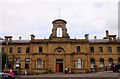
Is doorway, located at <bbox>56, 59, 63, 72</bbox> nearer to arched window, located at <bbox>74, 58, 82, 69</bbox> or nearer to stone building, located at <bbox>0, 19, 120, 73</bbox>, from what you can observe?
stone building, located at <bbox>0, 19, 120, 73</bbox>

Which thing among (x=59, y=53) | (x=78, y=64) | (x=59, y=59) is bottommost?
(x=78, y=64)

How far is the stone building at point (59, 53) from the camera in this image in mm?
56406

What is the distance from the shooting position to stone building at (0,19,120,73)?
56406 millimetres

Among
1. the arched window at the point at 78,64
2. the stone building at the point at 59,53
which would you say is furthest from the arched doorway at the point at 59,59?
the arched window at the point at 78,64

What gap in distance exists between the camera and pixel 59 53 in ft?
186

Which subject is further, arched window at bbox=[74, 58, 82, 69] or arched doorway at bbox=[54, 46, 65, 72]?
arched doorway at bbox=[54, 46, 65, 72]

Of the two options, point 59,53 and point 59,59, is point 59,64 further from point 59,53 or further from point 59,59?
point 59,53

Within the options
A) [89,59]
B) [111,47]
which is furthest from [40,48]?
[111,47]

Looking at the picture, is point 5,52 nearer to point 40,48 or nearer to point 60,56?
point 40,48

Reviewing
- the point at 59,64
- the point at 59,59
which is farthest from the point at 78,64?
the point at 59,59

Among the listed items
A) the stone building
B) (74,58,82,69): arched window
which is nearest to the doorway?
the stone building

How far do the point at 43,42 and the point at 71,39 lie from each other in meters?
6.16

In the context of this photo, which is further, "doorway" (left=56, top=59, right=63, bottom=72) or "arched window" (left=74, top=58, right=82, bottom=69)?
"doorway" (left=56, top=59, right=63, bottom=72)

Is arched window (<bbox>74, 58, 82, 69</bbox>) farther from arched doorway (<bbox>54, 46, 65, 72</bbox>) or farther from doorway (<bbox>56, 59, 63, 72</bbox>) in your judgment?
doorway (<bbox>56, 59, 63, 72</bbox>)
